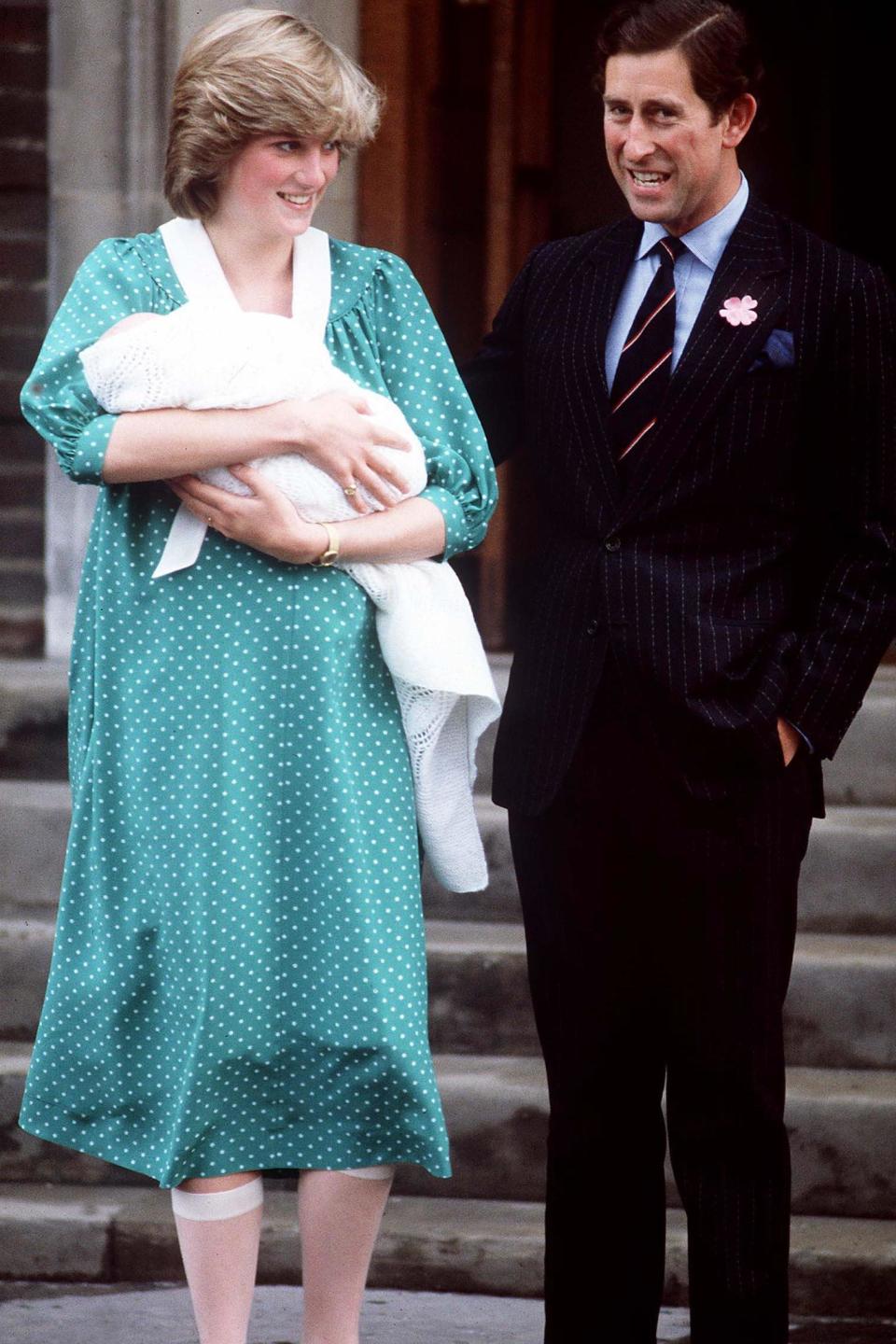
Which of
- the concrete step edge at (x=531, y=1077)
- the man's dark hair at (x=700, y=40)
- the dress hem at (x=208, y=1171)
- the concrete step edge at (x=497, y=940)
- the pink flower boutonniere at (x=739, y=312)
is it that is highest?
the man's dark hair at (x=700, y=40)

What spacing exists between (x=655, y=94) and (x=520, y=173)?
2.98m

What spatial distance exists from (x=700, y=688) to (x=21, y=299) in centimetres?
313

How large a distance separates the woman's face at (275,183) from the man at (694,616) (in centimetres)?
41

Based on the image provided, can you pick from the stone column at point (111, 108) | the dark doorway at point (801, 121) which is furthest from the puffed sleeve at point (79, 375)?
the dark doorway at point (801, 121)

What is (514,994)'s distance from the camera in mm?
3992

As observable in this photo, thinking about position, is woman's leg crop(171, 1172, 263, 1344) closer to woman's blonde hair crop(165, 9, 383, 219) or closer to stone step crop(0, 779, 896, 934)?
woman's blonde hair crop(165, 9, 383, 219)

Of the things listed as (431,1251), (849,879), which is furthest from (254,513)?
(849,879)

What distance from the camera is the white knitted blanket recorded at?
245cm

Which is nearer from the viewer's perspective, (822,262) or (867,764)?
(822,262)

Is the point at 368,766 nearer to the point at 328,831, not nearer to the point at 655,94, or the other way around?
the point at 328,831

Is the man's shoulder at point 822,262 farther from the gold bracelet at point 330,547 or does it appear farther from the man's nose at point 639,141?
the gold bracelet at point 330,547

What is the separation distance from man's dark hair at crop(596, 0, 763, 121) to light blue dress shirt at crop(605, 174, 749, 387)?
0.16 meters

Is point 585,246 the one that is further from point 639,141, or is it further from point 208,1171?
point 208,1171

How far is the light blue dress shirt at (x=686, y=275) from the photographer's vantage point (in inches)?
105
